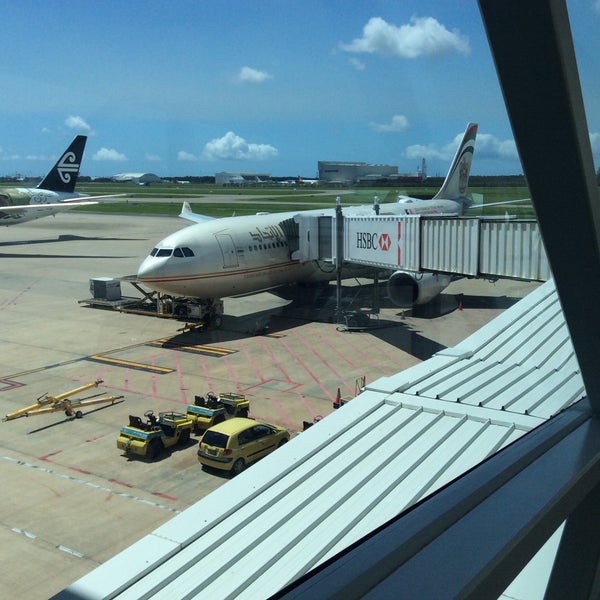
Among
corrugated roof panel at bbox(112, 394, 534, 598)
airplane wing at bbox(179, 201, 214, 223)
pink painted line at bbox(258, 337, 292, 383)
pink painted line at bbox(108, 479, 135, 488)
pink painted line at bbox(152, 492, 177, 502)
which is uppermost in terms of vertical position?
airplane wing at bbox(179, 201, 214, 223)

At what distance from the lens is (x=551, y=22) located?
Result: 1.52 m

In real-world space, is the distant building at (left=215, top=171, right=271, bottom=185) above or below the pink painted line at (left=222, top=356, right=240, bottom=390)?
above

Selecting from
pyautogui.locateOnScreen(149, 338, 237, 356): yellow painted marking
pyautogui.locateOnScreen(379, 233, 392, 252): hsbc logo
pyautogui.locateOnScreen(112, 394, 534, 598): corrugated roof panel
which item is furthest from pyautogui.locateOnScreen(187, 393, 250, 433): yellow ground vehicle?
pyautogui.locateOnScreen(379, 233, 392, 252): hsbc logo

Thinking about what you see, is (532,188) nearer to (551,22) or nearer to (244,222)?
(551,22)

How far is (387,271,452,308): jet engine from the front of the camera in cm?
1348

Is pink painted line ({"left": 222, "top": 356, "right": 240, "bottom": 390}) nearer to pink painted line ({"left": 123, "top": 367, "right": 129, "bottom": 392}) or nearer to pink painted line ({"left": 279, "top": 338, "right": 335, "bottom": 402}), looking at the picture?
pink painted line ({"left": 279, "top": 338, "right": 335, "bottom": 402})

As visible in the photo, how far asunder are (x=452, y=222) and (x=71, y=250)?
2383cm

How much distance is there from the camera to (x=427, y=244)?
32.4 feet

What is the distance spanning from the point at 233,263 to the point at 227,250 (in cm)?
33

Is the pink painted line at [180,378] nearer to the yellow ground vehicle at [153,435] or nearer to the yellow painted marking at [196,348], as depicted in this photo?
the yellow painted marking at [196,348]

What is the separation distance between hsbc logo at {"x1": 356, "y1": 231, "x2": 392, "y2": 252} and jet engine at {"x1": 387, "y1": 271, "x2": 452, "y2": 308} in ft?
4.14

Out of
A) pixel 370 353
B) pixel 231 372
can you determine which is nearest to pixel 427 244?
pixel 370 353

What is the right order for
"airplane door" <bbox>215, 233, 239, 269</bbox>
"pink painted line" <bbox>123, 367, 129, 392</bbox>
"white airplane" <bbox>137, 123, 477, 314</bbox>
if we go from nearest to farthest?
"pink painted line" <bbox>123, 367, 129, 392</bbox>, "white airplane" <bbox>137, 123, 477, 314</bbox>, "airplane door" <bbox>215, 233, 239, 269</bbox>

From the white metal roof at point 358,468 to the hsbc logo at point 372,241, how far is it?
5961 millimetres
